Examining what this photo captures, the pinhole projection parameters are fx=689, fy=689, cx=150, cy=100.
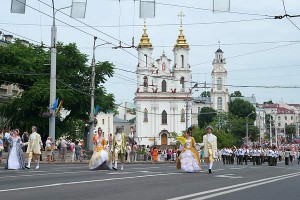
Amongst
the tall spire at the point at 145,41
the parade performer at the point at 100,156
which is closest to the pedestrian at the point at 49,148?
the parade performer at the point at 100,156

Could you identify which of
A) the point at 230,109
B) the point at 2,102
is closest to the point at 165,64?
the point at 230,109

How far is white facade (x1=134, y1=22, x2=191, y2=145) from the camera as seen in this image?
14975cm

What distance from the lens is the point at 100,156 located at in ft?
88.0

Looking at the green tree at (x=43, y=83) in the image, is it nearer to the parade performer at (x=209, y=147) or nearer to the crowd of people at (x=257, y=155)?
the crowd of people at (x=257, y=155)

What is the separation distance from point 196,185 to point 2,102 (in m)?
60.5

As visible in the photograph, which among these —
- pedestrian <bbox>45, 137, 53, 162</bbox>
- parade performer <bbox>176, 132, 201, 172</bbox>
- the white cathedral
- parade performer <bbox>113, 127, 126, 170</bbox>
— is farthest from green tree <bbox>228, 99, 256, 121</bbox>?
parade performer <bbox>176, 132, 201, 172</bbox>

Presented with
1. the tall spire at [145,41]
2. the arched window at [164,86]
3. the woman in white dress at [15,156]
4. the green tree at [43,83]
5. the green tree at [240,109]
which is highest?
the tall spire at [145,41]

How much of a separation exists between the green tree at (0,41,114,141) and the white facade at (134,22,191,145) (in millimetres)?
78829

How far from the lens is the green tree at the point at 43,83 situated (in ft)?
207

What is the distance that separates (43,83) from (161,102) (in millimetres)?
89343

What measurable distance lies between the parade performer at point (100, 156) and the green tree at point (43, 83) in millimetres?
34175

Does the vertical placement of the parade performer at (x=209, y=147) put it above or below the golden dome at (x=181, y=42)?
below

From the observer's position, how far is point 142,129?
151 meters

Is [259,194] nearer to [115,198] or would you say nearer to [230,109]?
[115,198]
